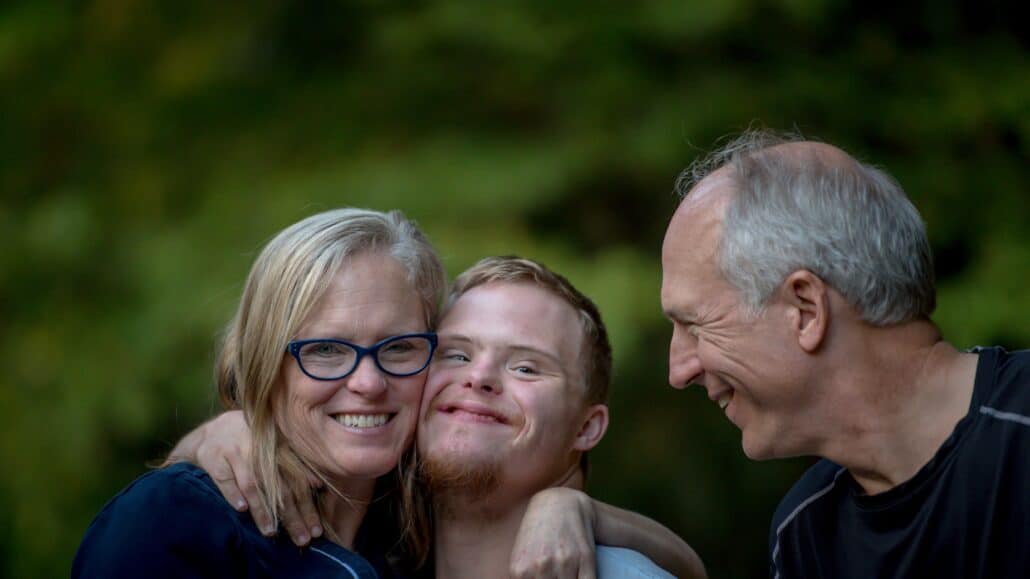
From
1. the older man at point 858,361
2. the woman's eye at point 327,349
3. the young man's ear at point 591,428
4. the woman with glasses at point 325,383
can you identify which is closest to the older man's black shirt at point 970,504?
the older man at point 858,361

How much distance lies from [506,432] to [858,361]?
0.80 m

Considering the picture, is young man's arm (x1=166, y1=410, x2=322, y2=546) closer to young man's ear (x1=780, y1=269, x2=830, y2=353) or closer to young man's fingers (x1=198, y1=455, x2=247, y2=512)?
young man's fingers (x1=198, y1=455, x2=247, y2=512)

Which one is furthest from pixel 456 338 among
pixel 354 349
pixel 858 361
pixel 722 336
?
pixel 858 361

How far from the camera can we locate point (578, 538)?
99.9 inches

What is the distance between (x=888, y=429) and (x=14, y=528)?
4073 mm

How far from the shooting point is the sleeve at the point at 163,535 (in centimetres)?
235

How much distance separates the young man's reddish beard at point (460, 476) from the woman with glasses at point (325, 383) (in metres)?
0.08

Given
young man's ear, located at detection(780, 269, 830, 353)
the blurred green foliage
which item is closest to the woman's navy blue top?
young man's ear, located at detection(780, 269, 830, 353)

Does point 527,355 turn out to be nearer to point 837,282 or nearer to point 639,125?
point 837,282

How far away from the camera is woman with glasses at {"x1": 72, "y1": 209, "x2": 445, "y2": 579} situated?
2.54 metres

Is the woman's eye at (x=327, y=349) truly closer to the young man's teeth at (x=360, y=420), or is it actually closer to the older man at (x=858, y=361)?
the young man's teeth at (x=360, y=420)

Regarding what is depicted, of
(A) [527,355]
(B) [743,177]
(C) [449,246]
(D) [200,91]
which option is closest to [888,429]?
(B) [743,177]

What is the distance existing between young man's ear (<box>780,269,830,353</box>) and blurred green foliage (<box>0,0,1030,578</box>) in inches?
73.4

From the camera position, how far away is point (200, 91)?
17.2 feet
